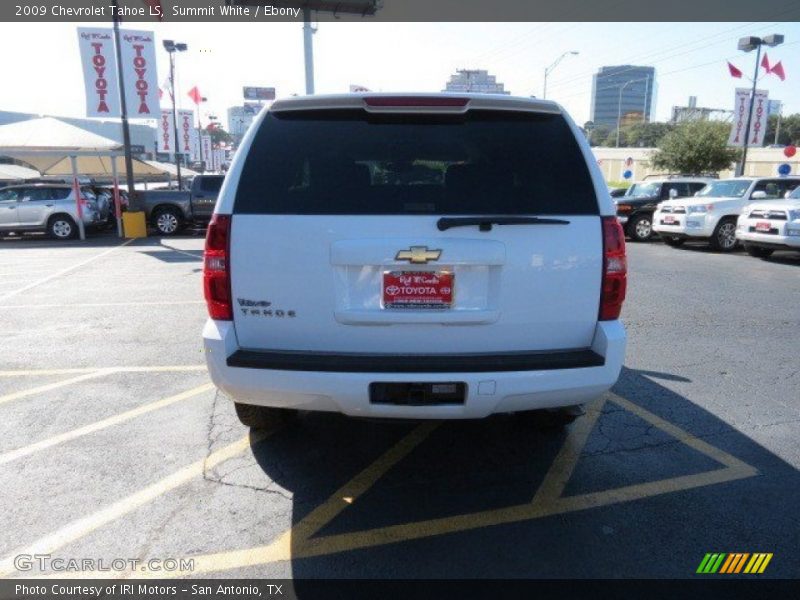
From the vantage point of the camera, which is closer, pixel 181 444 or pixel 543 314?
pixel 543 314

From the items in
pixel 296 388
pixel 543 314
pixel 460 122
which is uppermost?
pixel 460 122

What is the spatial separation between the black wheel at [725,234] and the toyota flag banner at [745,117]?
34.9 feet

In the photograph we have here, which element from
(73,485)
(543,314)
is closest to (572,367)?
(543,314)

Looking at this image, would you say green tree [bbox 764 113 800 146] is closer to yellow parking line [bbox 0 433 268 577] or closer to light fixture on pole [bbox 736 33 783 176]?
light fixture on pole [bbox 736 33 783 176]

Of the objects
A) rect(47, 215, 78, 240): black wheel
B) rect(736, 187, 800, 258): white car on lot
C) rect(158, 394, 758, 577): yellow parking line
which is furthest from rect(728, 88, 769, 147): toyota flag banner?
rect(47, 215, 78, 240): black wheel

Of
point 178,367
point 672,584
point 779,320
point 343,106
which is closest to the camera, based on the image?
point 672,584

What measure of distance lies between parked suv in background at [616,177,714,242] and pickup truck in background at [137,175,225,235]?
12.4 m

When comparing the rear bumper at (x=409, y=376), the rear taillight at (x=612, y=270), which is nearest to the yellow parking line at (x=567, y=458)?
the rear bumper at (x=409, y=376)

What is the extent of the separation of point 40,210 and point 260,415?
1692 cm

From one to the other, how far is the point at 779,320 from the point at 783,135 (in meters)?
109

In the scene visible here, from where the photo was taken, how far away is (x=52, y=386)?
4980 mm

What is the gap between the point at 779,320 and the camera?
7.27 m

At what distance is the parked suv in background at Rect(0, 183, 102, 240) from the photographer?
17125mm

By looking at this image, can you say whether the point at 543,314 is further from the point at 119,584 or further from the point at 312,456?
the point at 119,584
